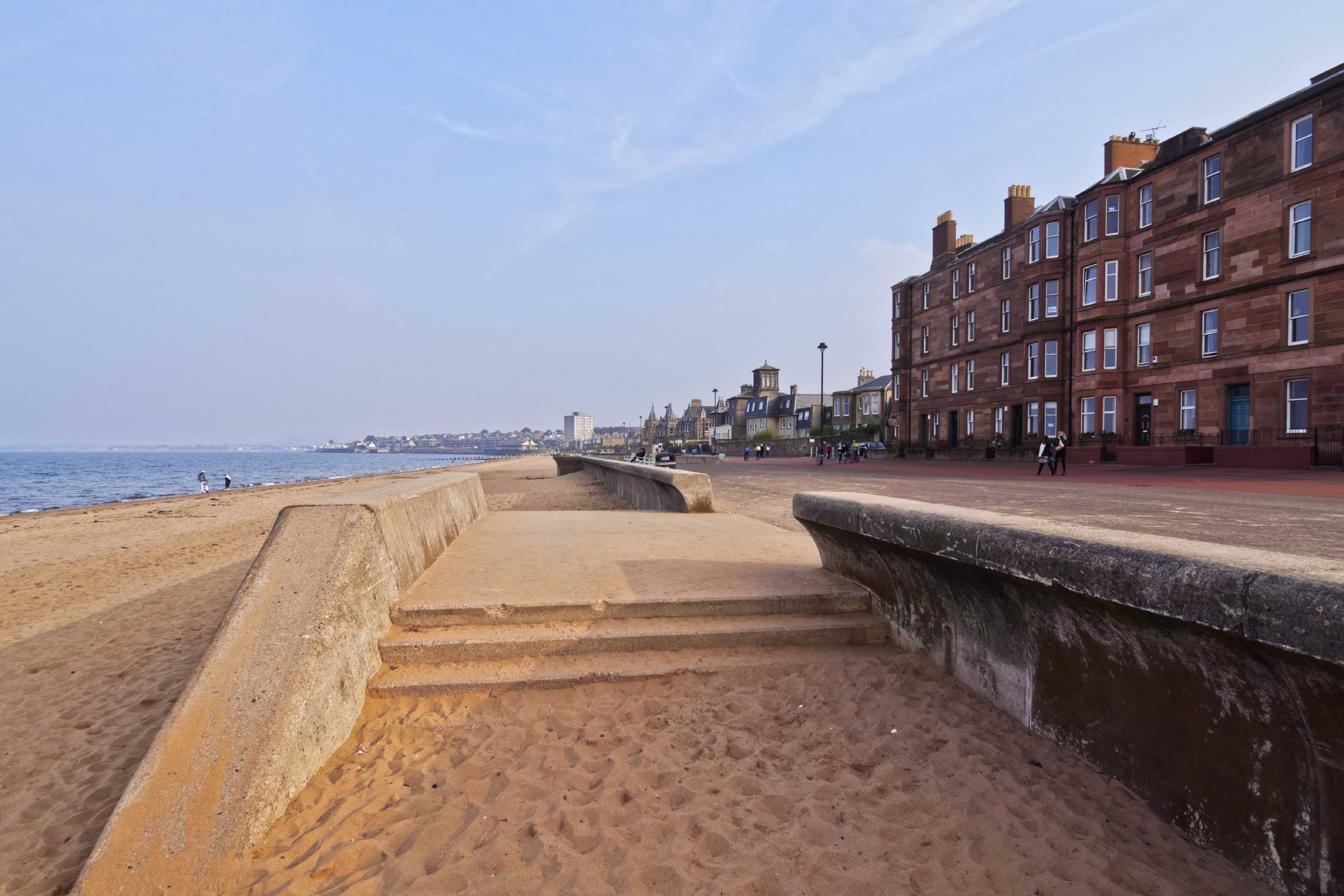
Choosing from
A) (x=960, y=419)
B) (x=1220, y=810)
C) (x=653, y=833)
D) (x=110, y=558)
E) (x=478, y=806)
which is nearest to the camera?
(x=1220, y=810)

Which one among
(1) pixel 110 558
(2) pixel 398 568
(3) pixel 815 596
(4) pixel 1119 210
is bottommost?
(1) pixel 110 558

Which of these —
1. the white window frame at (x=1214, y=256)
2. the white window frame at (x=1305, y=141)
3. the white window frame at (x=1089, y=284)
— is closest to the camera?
the white window frame at (x=1305, y=141)

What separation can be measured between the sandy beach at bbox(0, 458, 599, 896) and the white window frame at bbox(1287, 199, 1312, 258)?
27420mm

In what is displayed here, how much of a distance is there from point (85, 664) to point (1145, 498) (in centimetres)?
1459

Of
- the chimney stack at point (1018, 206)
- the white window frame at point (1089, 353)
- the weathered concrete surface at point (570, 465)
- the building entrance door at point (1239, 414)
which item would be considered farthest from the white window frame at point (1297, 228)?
the weathered concrete surface at point (570, 465)

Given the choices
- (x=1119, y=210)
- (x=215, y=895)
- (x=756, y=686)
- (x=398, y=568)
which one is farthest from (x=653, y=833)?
(x=1119, y=210)

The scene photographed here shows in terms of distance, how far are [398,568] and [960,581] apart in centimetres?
356

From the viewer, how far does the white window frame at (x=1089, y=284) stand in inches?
1069

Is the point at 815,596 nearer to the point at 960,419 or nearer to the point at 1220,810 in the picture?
the point at 1220,810

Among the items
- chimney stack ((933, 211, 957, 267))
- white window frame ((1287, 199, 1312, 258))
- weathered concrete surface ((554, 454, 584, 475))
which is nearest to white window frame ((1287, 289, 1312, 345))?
white window frame ((1287, 199, 1312, 258))

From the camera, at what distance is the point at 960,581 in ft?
11.2

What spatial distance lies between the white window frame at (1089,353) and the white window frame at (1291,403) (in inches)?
290

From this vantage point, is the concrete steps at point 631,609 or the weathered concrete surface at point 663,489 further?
the weathered concrete surface at point 663,489

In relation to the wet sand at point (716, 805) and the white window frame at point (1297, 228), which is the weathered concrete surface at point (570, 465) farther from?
the wet sand at point (716, 805)
